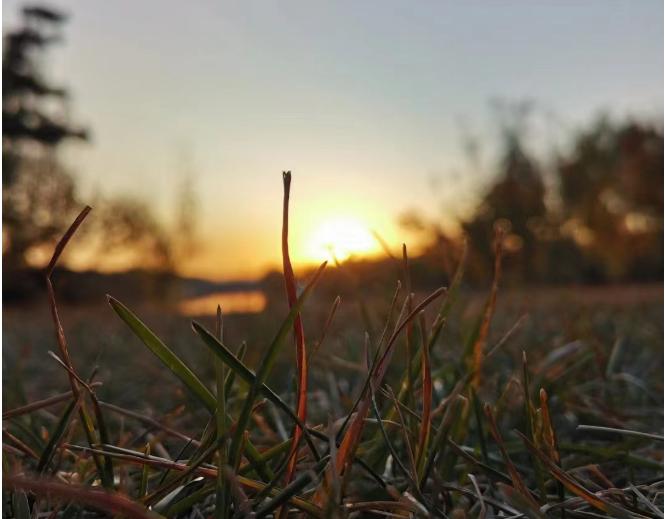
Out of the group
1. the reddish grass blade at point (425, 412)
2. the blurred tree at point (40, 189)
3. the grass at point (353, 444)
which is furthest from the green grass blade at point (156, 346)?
the blurred tree at point (40, 189)

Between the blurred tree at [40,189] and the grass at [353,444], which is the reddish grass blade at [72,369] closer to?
the grass at [353,444]

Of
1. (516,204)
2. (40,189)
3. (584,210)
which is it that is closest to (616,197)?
(584,210)

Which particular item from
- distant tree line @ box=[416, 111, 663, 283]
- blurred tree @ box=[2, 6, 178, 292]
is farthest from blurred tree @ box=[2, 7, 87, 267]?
distant tree line @ box=[416, 111, 663, 283]

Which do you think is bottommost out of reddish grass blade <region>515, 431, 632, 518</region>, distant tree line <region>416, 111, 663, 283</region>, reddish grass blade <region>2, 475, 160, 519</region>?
reddish grass blade <region>515, 431, 632, 518</region>

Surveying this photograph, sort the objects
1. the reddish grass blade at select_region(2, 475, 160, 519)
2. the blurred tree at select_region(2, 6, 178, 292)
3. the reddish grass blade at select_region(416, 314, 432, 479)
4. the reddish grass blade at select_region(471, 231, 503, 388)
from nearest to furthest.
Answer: the reddish grass blade at select_region(2, 475, 160, 519), the reddish grass blade at select_region(416, 314, 432, 479), the reddish grass blade at select_region(471, 231, 503, 388), the blurred tree at select_region(2, 6, 178, 292)

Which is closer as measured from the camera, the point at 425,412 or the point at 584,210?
the point at 425,412

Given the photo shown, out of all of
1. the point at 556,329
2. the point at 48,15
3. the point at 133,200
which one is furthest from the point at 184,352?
the point at 48,15

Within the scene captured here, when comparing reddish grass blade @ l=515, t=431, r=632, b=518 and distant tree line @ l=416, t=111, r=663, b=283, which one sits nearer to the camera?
reddish grass blade @ l=515, t=431, r=632, b=518

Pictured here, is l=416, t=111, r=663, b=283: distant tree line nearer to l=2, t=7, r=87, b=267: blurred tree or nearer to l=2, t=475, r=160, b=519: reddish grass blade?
l=2, t=7, r=87, b=267: blurred tree

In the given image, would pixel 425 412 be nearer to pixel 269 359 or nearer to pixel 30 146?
pixel 269 359

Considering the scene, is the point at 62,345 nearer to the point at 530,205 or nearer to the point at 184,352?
the point at 184,352
